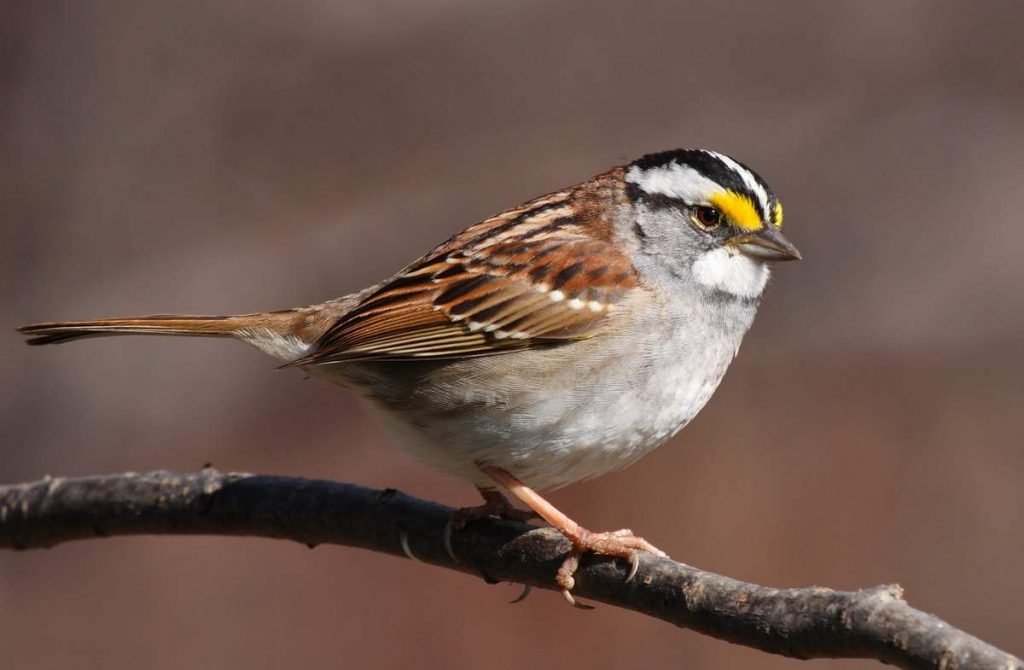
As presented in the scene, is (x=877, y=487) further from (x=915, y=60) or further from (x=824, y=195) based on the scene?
(x=915, y=60)

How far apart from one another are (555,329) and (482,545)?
716 millimetres

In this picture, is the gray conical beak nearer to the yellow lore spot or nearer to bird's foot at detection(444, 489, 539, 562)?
the yellow lore spot

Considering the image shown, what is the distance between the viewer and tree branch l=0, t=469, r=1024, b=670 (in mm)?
2387

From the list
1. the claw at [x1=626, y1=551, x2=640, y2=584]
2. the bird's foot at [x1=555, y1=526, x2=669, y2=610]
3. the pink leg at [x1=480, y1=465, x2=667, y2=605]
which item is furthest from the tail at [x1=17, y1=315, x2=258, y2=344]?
the claw at [x1=626, y1=551, x2=640, y2=584]

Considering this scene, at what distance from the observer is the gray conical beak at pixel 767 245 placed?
3916 mm

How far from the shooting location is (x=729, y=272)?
13.2 feet

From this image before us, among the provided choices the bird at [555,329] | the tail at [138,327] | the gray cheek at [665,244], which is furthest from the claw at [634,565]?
the tail at [138,327]

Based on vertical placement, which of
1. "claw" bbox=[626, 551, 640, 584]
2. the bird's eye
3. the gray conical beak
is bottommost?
"claw" bbox=[626, 551, 640, 584]

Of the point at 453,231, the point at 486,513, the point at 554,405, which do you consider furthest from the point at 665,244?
the point at 453,231

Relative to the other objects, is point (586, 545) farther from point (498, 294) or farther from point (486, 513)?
point (498, 294)

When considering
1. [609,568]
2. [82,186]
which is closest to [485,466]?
[609,568]

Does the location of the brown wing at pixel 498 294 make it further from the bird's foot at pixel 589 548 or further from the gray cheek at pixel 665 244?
the bird's foot at pixel 589 548

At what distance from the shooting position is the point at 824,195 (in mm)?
7578

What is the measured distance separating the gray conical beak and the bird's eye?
72mm
